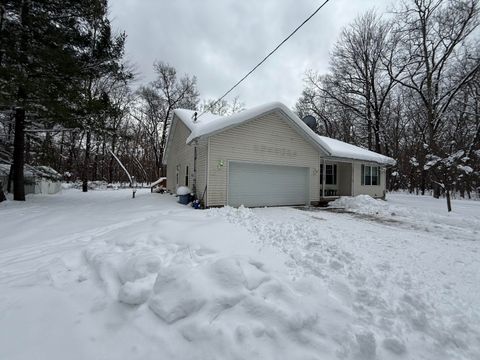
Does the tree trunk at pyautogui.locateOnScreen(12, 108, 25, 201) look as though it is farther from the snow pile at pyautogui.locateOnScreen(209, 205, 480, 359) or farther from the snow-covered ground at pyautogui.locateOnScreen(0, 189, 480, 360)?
the snow pile at pyautogui.locateOnScreen(209, 205, 480, 359)

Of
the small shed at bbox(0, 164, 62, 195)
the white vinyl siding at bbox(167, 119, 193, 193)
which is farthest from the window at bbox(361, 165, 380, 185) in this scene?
the small shed at bbox(0, 164, 62, 195)

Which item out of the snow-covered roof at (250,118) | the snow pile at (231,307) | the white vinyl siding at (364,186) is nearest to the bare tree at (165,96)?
the snow-covered roof at (250,118)

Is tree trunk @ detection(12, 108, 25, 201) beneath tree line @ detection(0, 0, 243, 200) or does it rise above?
beneath

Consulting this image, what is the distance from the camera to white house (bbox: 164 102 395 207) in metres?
10.0

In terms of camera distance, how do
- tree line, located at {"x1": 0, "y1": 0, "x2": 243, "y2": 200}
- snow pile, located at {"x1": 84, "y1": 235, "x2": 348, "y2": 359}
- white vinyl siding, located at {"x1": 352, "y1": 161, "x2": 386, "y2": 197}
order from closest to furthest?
snow pile, located at {"x1": 84, "y1": 235, "x2": 348, "y2": 359} < tree line, located at {"x1": 0, "y1": 0, "x2": 243, "y2": 200} < white vinyl siding, located at {"x1": 352, "y1": 161, "x2": 386, "y2": 197}

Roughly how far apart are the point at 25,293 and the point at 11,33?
436 inches

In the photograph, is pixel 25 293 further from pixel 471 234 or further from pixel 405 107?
pixel 405 107

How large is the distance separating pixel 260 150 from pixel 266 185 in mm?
1653

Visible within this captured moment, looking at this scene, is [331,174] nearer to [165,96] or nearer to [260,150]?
[260,150]

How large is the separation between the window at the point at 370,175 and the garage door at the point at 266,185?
5.34 m

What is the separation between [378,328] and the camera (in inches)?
90.9

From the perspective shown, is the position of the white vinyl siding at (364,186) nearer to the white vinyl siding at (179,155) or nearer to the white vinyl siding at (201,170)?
the white vinyl siding at (201,170)

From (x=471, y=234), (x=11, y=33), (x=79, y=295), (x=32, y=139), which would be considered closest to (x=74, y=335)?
(x=79, y=295)

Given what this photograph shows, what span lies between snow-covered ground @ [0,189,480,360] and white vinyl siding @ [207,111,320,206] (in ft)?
17.4
